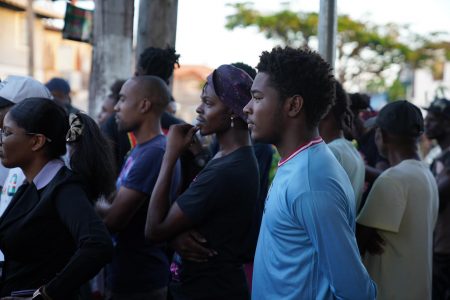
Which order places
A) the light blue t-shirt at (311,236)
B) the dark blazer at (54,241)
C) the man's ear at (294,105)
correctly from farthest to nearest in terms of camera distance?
the dark blazer at (54,241) → the man's ear at (294,105) → the light blue t-shirt at (311,236)

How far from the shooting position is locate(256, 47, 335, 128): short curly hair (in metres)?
2.37

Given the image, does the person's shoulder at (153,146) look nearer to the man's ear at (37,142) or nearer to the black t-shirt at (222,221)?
the black t-shirt at (222,221)

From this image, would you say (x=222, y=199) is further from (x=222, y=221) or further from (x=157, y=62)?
(x=157, y=62)

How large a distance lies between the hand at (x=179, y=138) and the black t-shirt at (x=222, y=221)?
0.25m

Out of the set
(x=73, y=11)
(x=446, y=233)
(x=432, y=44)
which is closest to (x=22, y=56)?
(x=432, y=44)

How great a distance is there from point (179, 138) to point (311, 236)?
4.59 ft

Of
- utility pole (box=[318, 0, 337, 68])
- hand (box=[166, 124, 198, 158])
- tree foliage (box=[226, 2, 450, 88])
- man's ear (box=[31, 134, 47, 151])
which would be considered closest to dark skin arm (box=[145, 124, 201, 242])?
hand (box=[166, 124, 198, 158])

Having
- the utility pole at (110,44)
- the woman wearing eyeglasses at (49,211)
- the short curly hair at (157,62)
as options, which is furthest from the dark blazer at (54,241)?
the utility pole at (110,44)

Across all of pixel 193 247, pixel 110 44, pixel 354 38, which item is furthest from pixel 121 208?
pixel 354 38

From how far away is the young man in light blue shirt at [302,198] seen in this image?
2076 mm

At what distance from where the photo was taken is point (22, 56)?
3067 cm

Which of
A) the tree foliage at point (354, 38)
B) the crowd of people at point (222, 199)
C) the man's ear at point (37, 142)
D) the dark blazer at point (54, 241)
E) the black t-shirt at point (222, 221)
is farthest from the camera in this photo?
the tree foliage at point (354, 38)

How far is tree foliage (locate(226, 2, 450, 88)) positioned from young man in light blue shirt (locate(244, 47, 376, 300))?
26.8 meters

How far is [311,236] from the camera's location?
2.11 metres
